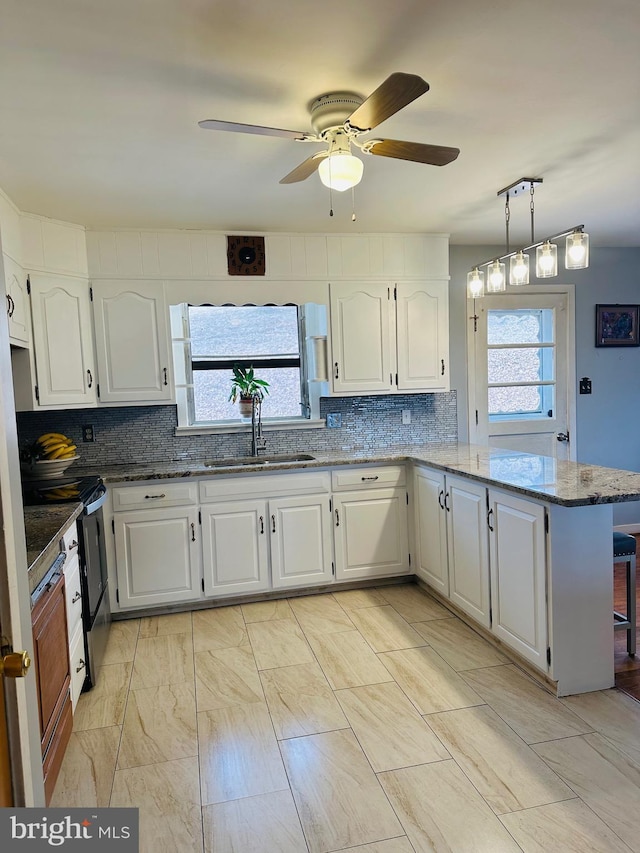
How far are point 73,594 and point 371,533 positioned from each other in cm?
191

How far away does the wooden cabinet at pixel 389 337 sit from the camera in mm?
3748

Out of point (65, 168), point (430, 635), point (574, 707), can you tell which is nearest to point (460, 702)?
point (574, 707)

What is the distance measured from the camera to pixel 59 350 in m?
3.23

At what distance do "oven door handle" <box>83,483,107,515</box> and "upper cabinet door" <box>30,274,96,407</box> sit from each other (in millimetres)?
676

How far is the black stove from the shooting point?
2564 millimetres

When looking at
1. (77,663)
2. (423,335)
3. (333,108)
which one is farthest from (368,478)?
(333,108)

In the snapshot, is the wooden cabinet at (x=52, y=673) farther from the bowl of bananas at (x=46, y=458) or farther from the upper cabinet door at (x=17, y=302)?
the upper cabinet door at (x=17, y=302)

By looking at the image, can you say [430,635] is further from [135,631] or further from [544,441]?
[544,441]

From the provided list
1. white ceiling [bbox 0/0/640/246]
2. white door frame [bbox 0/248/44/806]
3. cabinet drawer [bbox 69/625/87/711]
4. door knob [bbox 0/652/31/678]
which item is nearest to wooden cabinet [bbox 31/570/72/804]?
cabinet drawer [bbox 69/625/87/711]

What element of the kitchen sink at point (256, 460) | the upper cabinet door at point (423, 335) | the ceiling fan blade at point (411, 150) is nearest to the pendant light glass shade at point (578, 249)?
the ceiling fan blade at point (411, 150)

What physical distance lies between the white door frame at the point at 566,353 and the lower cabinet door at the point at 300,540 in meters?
1.46

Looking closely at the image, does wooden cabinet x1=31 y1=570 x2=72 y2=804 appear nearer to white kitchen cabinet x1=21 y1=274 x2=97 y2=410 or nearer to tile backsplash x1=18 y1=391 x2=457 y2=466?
white kitchen cabinet x1=21 y1=274 x2=97 y2=410

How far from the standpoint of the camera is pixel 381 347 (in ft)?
12.5

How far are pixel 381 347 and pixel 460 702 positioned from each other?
2.28m
